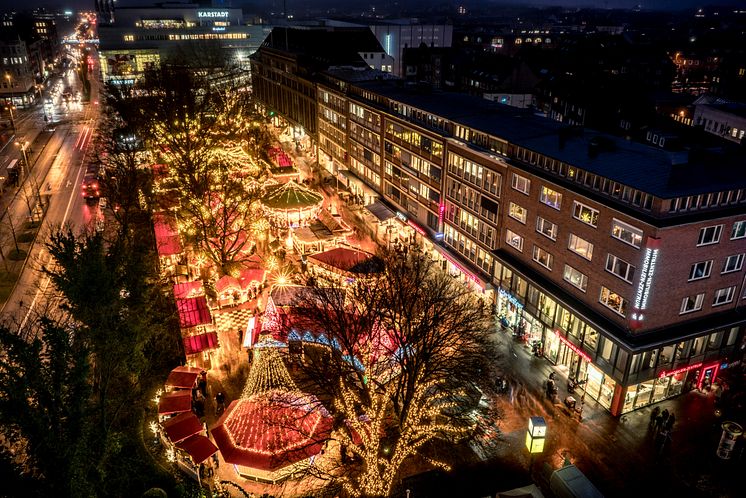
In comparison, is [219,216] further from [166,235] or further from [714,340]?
[714,340]

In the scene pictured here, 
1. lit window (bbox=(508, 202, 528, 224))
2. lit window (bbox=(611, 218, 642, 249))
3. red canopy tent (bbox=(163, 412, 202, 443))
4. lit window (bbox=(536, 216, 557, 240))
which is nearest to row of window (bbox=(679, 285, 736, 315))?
lit window (bbox=(611, 218, 642, 249))

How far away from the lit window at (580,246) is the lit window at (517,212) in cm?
459

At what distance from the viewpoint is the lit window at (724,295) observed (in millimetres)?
29153

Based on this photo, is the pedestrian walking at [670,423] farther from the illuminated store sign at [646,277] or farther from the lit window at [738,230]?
the lit window at [738,230]

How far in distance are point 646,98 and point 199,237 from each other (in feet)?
246

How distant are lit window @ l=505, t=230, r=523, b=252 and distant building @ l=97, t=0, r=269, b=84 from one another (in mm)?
109763

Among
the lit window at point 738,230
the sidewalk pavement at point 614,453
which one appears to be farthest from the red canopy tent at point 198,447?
the lit window at point 738,230

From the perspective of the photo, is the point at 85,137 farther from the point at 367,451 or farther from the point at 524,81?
the point at 367,451

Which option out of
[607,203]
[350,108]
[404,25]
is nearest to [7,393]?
[607,203]

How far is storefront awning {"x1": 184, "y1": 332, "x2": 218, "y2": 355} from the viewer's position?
3136cm

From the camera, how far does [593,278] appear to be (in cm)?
2967

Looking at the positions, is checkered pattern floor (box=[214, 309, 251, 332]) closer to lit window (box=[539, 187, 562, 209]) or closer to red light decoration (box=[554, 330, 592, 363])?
red light decoration (box=[554, 330, 592, 363])

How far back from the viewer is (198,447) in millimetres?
24844

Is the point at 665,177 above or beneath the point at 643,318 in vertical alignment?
above
